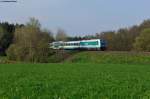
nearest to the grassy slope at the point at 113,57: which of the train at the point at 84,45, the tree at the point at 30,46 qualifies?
the train at the point at 84,45

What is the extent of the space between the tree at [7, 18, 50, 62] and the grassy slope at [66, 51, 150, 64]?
334 inches

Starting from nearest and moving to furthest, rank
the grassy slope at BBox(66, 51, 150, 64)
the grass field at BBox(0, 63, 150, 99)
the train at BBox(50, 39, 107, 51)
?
the grass field at BBox(0, 63, 150, 99), the grassy slope at BBox(66, 51, 150, 64), the train at BBox(50, 39, 107, 51)

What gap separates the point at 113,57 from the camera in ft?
265

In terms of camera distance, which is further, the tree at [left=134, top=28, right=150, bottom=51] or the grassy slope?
the tree at [left=134, top=28, right=150, bottom=51]

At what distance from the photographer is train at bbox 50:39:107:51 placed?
95.3 metres

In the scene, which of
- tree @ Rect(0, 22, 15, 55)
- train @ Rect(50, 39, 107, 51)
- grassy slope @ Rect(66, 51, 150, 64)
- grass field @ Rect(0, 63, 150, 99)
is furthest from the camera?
tree @ Rect(0, 22, 15, 55)

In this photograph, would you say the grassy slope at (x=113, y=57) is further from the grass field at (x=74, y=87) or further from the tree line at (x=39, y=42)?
the grass field at (x=74, y=87)

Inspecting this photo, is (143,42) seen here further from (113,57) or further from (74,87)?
(74,87)

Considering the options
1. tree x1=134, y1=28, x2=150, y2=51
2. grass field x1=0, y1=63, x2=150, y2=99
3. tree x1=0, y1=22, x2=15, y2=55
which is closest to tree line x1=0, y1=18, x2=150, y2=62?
tree x1=134, y1=28, x2=150, y2=51

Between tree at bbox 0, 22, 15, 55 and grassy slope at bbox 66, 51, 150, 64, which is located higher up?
tree at bbox 0, 22, 15, 55

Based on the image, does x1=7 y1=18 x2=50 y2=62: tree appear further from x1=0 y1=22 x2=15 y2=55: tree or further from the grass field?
the grass field

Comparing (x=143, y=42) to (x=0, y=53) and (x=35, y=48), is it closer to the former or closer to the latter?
(x=35, y=48)

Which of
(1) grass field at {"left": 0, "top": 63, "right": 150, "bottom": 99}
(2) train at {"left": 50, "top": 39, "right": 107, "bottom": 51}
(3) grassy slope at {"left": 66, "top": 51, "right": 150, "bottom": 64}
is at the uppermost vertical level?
(2) train at {"left": 50, "top": 39, "right": 107, "bottom": 51}

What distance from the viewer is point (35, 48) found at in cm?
9481
